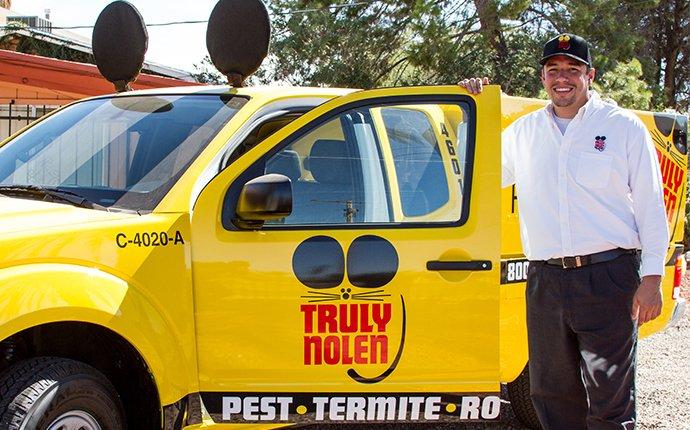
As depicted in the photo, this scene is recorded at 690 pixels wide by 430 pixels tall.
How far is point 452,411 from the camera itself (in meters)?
3.44

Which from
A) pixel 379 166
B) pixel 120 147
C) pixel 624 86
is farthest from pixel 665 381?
pixel 624 86

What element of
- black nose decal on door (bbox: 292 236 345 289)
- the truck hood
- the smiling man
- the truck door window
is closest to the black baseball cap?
the smiling man

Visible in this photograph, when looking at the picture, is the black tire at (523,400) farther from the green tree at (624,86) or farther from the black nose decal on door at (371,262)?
the green tree at (624,86)

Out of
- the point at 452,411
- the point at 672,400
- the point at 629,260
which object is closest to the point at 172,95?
the point at 452,411

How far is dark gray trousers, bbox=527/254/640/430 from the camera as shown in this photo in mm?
3209

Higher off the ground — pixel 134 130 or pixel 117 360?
pixel 134 130

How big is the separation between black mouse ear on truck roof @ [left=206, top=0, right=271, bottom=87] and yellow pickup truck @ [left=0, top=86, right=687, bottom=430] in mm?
613

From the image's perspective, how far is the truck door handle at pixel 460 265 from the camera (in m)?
3.37

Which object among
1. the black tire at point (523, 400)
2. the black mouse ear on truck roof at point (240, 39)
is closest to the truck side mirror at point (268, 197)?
the black mouse ear on truck roof at point (240, 39)

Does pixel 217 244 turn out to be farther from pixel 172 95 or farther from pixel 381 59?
pixel 381 59

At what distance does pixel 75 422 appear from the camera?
287cm

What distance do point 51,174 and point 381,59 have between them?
12186 millimetres

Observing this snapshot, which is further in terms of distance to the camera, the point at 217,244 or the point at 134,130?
the point at 134,130

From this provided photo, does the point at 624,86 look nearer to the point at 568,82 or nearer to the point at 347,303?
the point at 568,82
